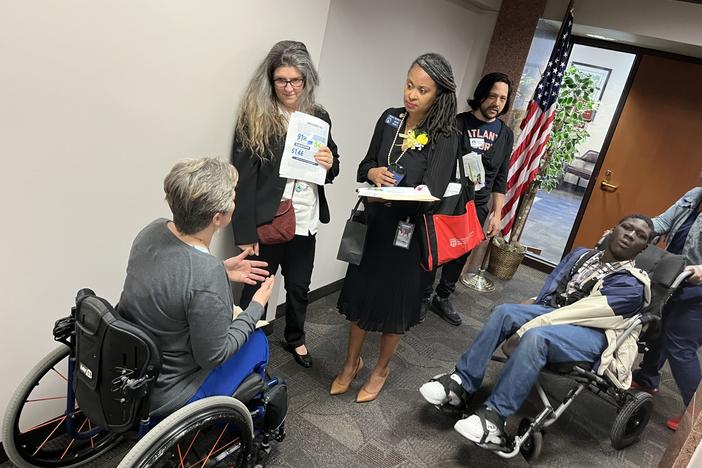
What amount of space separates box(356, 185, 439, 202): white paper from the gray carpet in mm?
1096

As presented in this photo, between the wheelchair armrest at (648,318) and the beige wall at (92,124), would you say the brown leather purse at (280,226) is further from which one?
the wheelchair armrest at (648,318)

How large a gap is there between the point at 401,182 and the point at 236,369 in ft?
3.20

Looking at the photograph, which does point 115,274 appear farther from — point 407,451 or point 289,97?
point 407,451

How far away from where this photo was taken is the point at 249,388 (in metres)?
1.59

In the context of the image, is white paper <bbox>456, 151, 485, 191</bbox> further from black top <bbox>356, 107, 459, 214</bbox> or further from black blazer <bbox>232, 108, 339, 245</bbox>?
black blazer <bbox>232, 108, 339, 245</bbox>

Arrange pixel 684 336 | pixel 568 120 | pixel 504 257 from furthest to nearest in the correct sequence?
1. pixel 568 120
2. pixel 504 257
3. pixel 684 336

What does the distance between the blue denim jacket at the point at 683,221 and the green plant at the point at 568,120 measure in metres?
1.63

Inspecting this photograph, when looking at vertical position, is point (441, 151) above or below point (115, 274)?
above

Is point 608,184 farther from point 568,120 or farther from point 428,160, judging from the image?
point 428,160

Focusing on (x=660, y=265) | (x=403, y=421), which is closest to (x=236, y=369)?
(x=403, y=421)

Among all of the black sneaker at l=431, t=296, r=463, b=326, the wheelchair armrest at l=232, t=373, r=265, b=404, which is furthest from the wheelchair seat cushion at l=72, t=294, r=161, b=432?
the black sneaker at l=431, t=296, r=463, b=326

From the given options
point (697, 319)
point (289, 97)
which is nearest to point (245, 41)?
point (289, 97)

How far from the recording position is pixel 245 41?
6.48ft

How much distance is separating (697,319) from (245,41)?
8.97 feet
